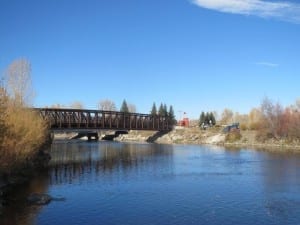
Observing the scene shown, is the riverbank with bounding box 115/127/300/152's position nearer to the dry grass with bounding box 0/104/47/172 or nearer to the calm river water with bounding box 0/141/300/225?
the calm river water with bounding box 0/141/300/225

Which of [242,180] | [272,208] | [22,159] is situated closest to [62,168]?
[22,159]

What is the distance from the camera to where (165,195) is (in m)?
38.7

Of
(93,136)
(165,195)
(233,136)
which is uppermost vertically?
(93,136)

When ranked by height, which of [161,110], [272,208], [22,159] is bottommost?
[272,208]

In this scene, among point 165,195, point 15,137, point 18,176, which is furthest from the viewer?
point 18,176

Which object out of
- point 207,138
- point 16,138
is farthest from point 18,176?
point 207,138

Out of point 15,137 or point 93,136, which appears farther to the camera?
point 93,136

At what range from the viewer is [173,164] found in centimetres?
6550

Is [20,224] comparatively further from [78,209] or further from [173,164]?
[173,164]

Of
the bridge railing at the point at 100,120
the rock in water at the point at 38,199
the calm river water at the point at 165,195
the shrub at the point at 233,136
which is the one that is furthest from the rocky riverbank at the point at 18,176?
the shrub at the point at 233,136

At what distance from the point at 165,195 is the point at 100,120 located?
3630 inches

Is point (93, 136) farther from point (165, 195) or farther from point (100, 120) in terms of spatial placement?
point (165, 195)

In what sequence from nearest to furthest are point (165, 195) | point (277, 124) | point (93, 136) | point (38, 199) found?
point (38, 199), point (165, 195), point (277, 124), point (93, 136)

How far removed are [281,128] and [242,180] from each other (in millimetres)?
73086
